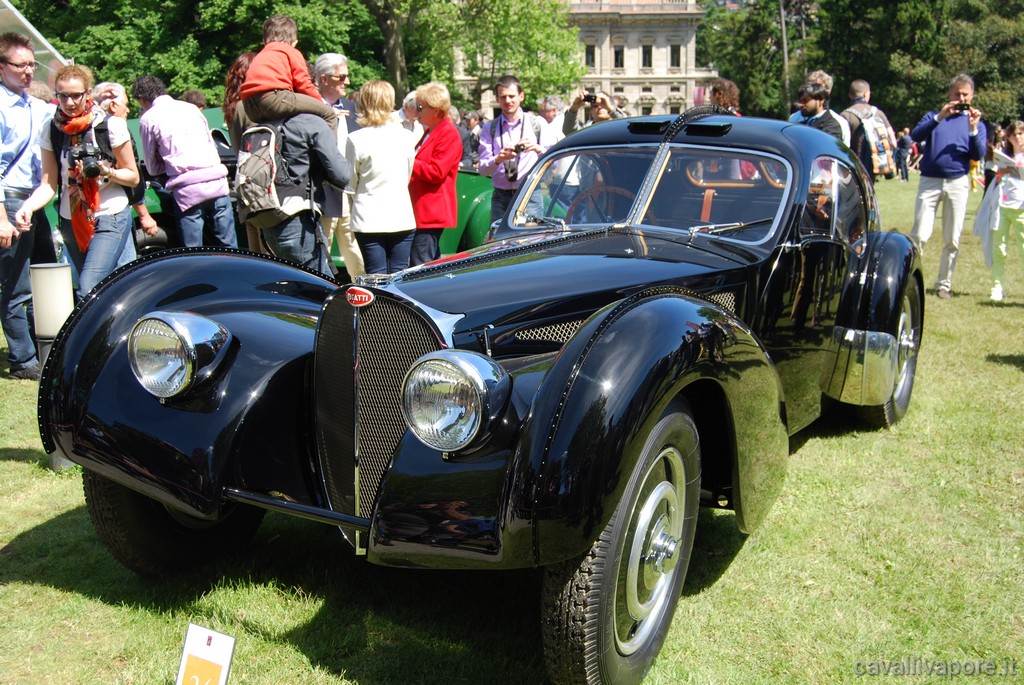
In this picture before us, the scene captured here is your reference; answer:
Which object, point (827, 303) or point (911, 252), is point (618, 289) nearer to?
point (827, 303)

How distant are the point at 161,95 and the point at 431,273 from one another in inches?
186

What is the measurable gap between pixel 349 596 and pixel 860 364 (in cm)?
279

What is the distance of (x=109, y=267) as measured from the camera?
19.8 feet

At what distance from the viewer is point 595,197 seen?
4.20m

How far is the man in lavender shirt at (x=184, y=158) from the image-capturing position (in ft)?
21.7

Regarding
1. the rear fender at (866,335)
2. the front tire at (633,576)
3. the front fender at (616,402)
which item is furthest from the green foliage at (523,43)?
the front tire at (633,576)

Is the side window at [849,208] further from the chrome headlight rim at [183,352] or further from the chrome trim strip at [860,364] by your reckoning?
the chrome headlight rim at [183,352]

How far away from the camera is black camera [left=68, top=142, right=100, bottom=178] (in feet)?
18.9

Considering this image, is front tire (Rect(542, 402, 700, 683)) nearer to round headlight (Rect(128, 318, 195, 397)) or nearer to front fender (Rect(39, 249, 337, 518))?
front fender (Rect(39, 249, 337, 518))

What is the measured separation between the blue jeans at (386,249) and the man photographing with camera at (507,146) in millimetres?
996

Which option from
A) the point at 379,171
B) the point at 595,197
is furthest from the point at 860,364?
the point at 379,171

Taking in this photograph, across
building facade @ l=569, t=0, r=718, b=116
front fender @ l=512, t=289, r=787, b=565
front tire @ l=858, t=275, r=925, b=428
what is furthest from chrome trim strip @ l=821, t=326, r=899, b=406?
building facade @ l=569, t=0, r=718, b=116

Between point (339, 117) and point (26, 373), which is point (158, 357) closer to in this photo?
point (26, 373)

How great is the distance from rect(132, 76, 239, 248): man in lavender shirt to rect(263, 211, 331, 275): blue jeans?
1133 millimetres
